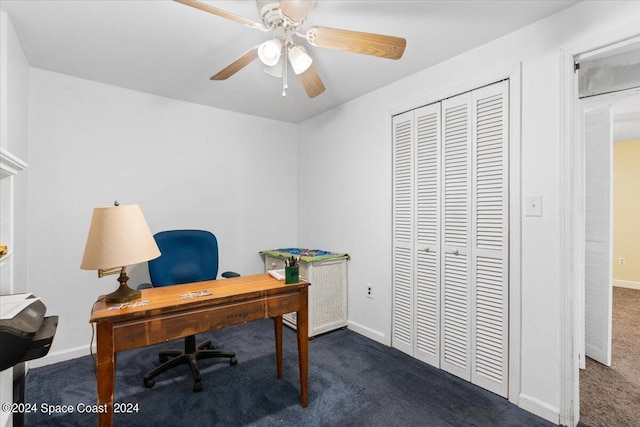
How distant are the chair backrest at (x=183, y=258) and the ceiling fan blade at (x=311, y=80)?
5.06 ft

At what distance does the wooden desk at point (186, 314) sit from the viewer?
135 centimetres

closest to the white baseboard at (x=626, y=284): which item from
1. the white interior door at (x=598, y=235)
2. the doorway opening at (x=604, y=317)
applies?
the doorway opening at (x=604, y=317)

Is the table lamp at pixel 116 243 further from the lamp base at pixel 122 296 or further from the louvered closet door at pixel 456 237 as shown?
the louvered closet door at pixel 456 237

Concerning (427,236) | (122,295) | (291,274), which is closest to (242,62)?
(291,274)

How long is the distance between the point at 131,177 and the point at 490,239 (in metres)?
3.17

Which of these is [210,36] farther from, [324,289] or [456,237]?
[324,289]

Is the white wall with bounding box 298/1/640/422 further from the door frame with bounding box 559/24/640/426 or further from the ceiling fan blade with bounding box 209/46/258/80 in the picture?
the ceiling fan blade with bounding box 209/46/258/80

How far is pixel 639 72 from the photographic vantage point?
2.16m

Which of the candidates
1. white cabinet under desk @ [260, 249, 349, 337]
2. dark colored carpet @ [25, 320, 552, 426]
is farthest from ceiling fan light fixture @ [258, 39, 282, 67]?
dark colored carpet @ [25, 320, 552, 426]

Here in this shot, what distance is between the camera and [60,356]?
2510 mm

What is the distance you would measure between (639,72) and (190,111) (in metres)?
3.86

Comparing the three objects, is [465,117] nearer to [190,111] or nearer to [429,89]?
[429,89]

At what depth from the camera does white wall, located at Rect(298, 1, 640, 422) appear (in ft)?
5.80

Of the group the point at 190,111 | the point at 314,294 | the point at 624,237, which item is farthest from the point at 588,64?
the point at 624,237
